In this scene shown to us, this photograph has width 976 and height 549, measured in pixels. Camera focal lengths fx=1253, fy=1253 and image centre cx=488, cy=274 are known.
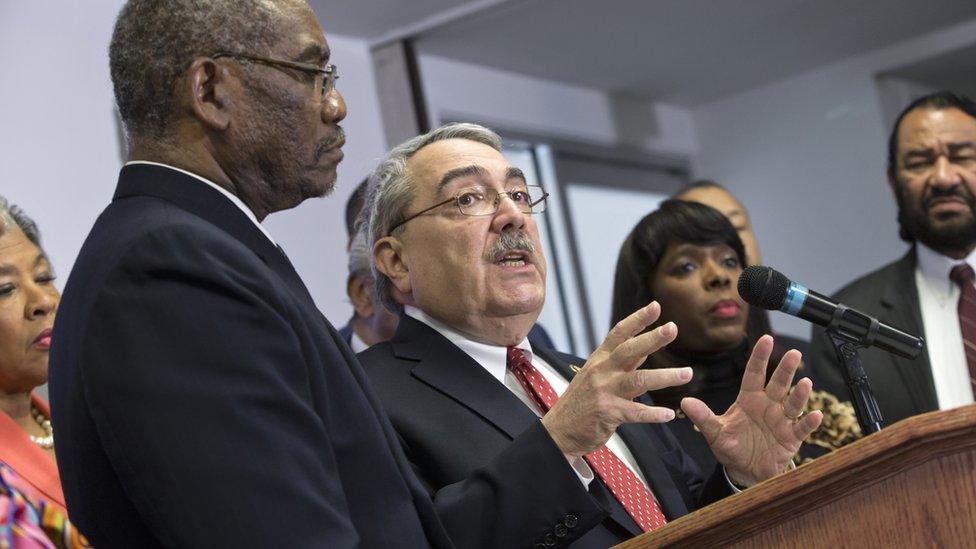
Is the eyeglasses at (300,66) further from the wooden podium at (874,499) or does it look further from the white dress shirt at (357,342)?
the white dress shirt at (357,342)

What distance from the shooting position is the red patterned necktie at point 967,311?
3636 millimetres

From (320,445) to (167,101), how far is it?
0.51 metres

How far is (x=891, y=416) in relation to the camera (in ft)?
11.7

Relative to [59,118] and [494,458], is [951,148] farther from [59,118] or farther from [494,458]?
[59,118]

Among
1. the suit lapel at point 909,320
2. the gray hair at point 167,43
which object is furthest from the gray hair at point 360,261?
the gray hair at point 167,43

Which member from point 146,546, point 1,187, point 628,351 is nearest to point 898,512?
point 628,351

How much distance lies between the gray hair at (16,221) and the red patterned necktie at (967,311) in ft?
8.43

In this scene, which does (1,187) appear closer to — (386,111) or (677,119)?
(386,111)

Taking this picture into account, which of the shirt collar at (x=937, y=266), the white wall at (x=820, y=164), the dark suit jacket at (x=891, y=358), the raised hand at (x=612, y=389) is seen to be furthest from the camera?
the white wall at (x=820, y=164)

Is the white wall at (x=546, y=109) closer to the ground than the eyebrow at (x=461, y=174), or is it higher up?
higher up

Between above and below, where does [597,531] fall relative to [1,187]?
below

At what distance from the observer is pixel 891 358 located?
3666mm

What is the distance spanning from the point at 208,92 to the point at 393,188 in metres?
1.05

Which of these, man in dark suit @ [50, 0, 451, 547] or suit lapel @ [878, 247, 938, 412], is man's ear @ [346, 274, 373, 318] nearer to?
suit lapel @ [878, 247, 938, 412]
